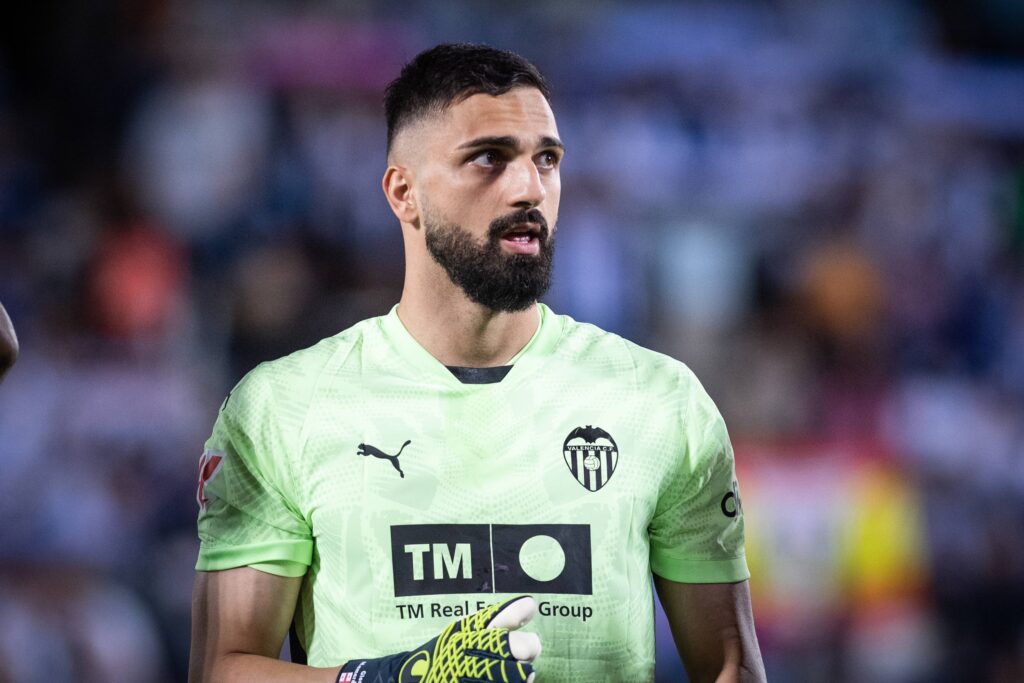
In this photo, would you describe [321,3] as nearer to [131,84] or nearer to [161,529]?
[131,84]

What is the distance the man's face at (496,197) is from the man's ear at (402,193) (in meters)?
0.10

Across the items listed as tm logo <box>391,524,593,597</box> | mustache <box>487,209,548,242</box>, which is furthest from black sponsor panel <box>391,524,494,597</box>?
mustache <box>487,209,548,242</box>

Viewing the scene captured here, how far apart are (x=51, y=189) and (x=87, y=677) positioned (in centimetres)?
252

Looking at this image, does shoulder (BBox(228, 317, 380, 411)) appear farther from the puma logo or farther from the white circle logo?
the white circle logo

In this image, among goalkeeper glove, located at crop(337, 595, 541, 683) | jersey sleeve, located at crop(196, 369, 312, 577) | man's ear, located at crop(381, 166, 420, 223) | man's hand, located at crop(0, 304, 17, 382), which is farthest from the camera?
man's ear, located at crop(381, 166, 420, 223)

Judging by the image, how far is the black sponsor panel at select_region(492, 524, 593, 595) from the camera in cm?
284

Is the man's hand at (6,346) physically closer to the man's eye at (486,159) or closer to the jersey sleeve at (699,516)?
the man's eye at (486,159)

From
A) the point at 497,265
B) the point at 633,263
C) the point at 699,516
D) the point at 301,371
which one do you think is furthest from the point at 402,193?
the point at 633,263

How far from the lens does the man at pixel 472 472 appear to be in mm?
2852

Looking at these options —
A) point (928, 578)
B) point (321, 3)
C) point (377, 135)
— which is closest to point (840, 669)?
A: point (928, 578)

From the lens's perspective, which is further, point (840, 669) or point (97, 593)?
point (840, 669)

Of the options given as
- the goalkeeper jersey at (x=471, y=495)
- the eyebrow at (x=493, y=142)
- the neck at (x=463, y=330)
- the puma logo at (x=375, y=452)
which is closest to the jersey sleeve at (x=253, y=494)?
the goalkeeper jersey at (x=471, y=495)

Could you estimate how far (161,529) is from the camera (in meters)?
5.71

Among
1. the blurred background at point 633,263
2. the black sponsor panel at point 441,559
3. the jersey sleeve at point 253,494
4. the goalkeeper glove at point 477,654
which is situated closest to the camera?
the goalkeeper glove at point 477,654
